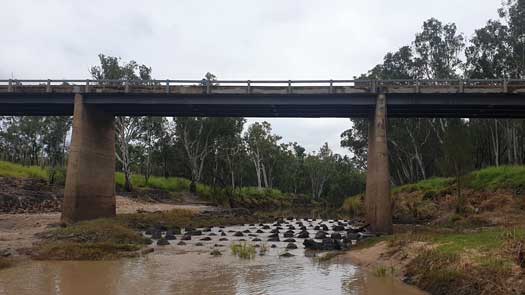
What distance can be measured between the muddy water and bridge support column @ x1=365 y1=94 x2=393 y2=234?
→ 13120 mm

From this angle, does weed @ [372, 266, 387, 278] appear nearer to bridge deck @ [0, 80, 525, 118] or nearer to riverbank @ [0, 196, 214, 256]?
riverbank @ [0, 196, 214, 256]

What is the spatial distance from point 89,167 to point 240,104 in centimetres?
1234

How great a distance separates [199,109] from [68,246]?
19990 millimetres

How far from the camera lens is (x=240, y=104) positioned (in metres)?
36.9

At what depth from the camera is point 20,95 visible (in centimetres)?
3750

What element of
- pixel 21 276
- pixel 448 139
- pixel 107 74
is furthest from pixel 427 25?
pixel 21 276

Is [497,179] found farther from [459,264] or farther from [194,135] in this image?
[194,135]

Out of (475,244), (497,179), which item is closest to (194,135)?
(497,179)

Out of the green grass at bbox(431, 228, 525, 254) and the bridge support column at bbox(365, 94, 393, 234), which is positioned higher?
the bridge support column at bbox(365, 94, 393, 234)

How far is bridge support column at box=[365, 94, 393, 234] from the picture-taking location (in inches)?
1316

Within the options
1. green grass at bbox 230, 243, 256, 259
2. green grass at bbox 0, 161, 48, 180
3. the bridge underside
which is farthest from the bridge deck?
green grass at bbox 230, 243, 256, 259

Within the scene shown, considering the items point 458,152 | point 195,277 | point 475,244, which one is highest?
A: point 458,152

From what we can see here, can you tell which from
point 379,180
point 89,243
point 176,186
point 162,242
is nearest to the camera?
point 89,243

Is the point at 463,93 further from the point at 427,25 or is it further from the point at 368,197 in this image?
the point at 427,25
